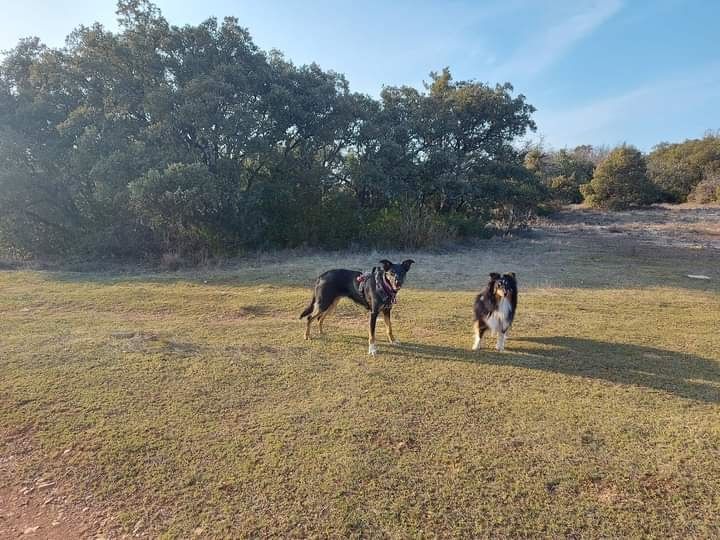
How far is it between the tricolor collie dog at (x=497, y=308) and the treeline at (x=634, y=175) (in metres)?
22.6

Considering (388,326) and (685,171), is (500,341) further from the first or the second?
(685,171)

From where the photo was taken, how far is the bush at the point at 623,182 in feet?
89.9

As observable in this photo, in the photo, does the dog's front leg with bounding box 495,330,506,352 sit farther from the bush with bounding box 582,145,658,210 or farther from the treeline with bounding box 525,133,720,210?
the bush with bounding box 582,145,658,210

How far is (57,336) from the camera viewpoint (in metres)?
5.20

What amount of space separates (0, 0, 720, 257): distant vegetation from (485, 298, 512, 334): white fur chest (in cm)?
870

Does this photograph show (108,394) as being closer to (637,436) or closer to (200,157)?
(637,436)

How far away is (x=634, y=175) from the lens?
1077 inches

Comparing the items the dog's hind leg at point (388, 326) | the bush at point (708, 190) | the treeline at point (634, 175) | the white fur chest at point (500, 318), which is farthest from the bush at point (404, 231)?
the bush at point (708, 190)

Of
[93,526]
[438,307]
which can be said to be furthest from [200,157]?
[93,526]

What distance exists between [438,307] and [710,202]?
3132 centimetres

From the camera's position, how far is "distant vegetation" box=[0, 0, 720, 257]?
11.3 m

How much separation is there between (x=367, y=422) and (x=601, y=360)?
9.23ft

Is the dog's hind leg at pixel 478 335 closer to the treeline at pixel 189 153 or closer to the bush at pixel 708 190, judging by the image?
the treeline at pixel 189 153

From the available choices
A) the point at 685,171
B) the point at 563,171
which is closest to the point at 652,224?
the point at 563,171
